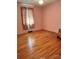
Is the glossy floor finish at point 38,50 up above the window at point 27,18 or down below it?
below

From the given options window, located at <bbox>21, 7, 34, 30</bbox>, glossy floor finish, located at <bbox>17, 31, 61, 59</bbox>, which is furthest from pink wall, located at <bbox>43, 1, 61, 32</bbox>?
glossy floor finish, located at <bbox>17, 31, 61, 59</bbox>

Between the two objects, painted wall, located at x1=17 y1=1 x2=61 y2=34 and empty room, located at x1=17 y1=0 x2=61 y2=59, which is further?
painted wall, located at x1=17 y1=1 x2=61 y2=34

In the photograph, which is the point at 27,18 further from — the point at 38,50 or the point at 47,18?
the point at 38,50

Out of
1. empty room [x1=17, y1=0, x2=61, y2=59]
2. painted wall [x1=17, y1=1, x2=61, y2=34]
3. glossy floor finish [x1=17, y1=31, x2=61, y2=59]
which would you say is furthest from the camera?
painted wall [x1=17, y1=1, x2=61, y2=34]

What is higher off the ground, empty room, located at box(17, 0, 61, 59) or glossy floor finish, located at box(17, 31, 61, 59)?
empty room, located at box(17, 0, 61, 59)

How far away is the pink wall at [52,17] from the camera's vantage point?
275 inches

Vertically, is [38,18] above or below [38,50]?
above

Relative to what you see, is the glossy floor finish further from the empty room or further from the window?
the window

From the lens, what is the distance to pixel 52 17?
768 centimetres

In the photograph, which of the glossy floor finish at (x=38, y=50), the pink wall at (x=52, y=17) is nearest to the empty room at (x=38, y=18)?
the pink wall at (x=52, y=17)

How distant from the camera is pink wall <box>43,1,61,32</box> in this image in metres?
6.99

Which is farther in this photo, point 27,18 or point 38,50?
point 27,18

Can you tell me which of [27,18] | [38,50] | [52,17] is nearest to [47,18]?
[52,17]

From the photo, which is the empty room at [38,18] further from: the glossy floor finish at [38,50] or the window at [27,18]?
the glossy floor finish at [38,50]
